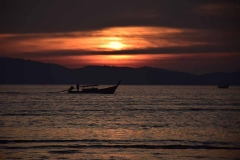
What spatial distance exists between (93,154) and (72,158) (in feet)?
6.05

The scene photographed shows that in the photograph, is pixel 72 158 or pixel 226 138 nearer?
pixel 72 158

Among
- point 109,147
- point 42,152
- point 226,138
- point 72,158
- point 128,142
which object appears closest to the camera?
point 72,158

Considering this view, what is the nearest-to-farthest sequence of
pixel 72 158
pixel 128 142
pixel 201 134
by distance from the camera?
1. pixel 72 158
2. pixel 128 142
3. pixel 201 134

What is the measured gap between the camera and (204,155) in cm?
2812

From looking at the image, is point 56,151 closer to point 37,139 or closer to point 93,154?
point 93,154

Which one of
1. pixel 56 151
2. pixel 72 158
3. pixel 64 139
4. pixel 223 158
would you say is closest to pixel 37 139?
pixel 64 139

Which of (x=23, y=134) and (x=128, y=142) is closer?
(x=128, y=142)

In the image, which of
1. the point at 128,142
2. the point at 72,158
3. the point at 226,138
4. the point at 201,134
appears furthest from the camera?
the point at 201,134

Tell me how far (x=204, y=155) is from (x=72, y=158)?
750 centimetres

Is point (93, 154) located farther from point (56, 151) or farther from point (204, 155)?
point (204, 155)

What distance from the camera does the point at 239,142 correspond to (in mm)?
33719

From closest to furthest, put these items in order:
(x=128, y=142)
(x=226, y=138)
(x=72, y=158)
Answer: (x=72, y=158) → (x=128, y=142) → (x=226, y=138)

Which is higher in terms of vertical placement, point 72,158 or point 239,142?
point 239,142

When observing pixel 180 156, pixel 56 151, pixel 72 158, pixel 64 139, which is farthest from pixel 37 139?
pixel 180 156
